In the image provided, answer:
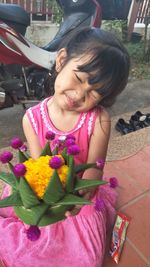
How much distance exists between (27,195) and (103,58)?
50 cm

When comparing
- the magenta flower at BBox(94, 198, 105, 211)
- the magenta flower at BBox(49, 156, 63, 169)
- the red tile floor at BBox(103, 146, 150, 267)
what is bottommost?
the red tile floor at BBox(103, 146, 150, 267)

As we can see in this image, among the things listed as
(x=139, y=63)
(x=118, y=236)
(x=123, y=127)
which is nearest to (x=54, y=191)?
(x=118, y=236)

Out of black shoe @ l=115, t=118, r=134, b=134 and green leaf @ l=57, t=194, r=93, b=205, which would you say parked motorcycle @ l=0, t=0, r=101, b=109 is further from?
green leaf @ l=57, t=194, r=93, b=205

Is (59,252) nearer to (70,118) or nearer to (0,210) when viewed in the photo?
(0,210)

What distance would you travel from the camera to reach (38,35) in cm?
487

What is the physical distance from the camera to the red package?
1.24 meters

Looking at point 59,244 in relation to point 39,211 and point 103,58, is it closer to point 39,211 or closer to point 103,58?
point 39,211

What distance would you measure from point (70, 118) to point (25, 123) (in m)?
0.19

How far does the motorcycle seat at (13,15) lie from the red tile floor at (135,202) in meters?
1.39

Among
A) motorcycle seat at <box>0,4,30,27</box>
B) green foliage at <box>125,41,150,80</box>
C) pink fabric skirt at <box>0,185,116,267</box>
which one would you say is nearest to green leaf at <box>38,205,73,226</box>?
pink fabric skirt at <box>0,185,116,267</box>

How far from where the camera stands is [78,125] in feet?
3.83

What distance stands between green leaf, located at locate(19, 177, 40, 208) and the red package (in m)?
0.62

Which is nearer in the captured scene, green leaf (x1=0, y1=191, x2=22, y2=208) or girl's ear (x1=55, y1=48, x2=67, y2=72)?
green leaf (x1=0, y1=191, x2=22, y2=208)

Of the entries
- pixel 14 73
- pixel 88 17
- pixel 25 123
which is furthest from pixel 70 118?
pixel 88 17
